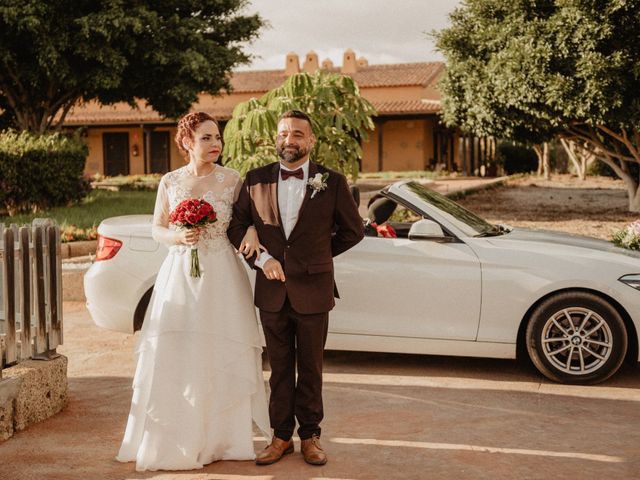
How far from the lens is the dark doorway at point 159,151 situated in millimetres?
45094

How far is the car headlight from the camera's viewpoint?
605 cm

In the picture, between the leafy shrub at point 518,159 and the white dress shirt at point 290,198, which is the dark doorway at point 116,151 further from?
the white dress shirt at point 290,198

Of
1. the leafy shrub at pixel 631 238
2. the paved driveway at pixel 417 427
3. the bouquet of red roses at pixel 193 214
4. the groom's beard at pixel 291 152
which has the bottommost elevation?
the paved driveway at pixel 417 427

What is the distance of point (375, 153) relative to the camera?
137 feet

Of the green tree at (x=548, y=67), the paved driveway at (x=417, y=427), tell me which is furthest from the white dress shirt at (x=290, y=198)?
the green tree at (x=548, y=67)

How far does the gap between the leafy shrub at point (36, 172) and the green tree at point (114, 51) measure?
4241 millimetres

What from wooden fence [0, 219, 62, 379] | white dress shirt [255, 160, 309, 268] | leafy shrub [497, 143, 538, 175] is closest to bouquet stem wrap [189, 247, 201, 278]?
white dress shirt [255, 160, 309, 268]

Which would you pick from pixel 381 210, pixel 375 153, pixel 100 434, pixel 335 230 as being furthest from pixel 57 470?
pixel 375 153

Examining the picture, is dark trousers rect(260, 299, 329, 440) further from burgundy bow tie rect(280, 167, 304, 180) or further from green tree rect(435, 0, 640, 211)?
green tree rect(435, 0, 640, 211)

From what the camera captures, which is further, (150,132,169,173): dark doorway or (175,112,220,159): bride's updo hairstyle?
(150,132,169,173): dark doorway

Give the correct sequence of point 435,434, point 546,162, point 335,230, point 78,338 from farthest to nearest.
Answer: point 546,162 < point 78,338 < point 435,434 < point 335,230

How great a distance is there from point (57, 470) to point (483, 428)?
260cm

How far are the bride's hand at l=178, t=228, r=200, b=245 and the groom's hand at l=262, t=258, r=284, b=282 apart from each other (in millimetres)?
415

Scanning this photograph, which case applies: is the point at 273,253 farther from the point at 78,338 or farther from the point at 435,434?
the point at 78,338
